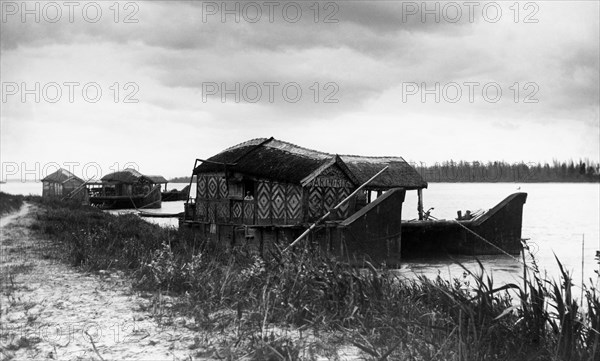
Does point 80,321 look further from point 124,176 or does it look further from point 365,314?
point 124,176

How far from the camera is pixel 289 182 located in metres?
20.4

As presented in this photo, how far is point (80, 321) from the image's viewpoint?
6.45 m

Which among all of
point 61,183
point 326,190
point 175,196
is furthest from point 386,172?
point 175,196

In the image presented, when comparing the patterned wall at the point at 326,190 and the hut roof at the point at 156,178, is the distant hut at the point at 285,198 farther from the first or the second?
the hut roof at the point at 156,178

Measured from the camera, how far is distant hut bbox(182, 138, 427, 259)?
1777 cm

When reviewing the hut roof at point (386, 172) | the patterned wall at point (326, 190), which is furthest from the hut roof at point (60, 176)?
Answer: the patterned wall at point (326, 190)

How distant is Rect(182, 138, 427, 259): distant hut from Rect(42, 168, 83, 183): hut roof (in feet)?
122

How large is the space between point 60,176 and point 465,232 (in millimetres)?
48124

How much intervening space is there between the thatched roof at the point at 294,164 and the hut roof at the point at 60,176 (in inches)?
1499

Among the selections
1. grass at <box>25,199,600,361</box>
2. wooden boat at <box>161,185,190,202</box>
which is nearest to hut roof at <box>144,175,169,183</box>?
wooden boat at <box>161,185,190,202</box>

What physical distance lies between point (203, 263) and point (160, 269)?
164cm

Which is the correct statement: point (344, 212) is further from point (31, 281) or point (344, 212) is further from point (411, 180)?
point (31, 281)

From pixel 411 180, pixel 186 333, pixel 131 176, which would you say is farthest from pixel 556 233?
pixel 186 333

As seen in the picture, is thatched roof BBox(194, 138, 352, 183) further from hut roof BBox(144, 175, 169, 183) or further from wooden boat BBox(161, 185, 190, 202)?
wooden boat BBox(161, 185, 190, 202)
